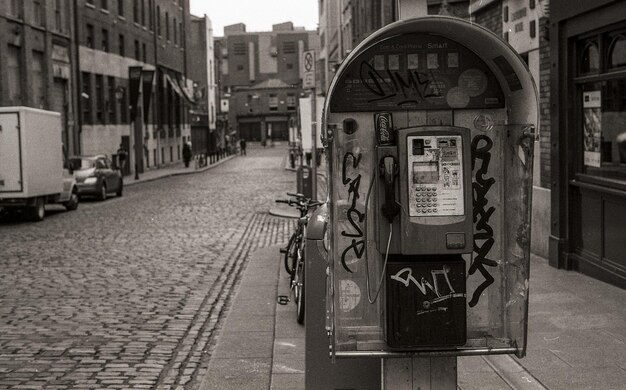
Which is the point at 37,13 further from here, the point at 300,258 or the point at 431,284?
the point at 431,284

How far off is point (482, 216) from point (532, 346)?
2.85 metres

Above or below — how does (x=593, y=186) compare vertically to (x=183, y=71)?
below

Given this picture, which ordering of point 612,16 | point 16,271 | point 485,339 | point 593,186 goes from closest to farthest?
point 485,339
point 612,16
point 593,186
point 16,271

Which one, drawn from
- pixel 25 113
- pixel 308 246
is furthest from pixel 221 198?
pixel 308 246

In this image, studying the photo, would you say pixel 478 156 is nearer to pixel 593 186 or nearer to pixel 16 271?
pixel 593 186

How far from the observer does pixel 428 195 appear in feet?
15.1

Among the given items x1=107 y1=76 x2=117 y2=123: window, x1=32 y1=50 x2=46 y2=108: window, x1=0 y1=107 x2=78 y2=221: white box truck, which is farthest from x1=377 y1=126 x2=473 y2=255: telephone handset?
x1=107 y1=76 x2=117 y2=123: window

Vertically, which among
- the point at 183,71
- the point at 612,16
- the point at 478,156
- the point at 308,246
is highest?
the point at 183,71

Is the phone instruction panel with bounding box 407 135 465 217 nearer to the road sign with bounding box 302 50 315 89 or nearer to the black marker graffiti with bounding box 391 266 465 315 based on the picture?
the black marker graffiti with bounding box 391 266 465 315

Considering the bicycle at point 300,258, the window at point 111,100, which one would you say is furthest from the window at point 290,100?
the bicycle at point 300,258

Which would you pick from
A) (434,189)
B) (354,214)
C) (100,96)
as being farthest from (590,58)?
(100,96)

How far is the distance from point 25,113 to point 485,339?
19.7m

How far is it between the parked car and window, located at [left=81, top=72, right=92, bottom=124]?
39.7 ft

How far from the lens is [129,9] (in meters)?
52.3
